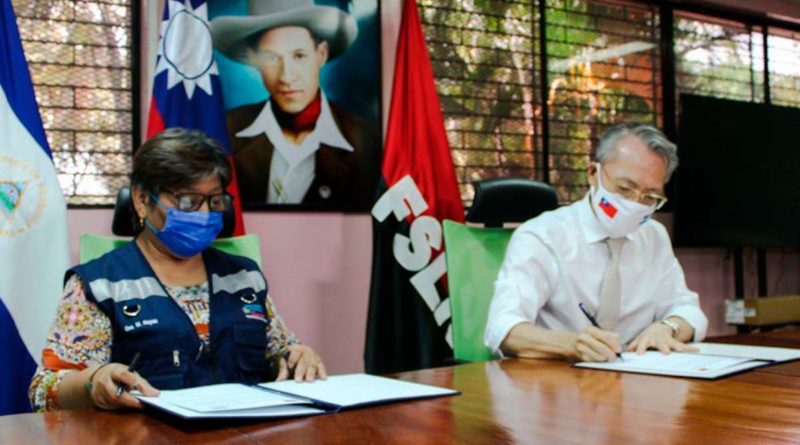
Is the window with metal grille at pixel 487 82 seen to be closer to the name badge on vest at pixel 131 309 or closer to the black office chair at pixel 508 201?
the black office chair at pixel 508 201

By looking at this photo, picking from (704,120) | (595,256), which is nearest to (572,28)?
(704,120)

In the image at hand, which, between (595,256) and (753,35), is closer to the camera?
(595,256)

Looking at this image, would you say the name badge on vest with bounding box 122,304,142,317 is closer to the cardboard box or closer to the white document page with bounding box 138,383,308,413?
the white document page with bounding box 138,383,308,413

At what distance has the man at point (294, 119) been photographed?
9.62 ft

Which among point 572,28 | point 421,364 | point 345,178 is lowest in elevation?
point 421,364

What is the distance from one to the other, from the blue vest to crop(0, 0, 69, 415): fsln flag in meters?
0.74

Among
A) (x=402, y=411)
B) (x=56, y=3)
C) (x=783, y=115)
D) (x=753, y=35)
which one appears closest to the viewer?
(x=402, y=411)

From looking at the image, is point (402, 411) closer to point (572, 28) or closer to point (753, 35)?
point (572, 28)

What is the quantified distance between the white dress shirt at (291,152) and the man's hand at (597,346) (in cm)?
163

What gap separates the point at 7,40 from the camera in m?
2.33

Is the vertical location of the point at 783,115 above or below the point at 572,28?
below

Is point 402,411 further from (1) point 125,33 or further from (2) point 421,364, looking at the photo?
(1) point 125,33

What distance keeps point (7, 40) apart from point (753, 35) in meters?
4.09

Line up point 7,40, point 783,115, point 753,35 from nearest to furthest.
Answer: point 7,40 → point 783,115 → point 753,35
